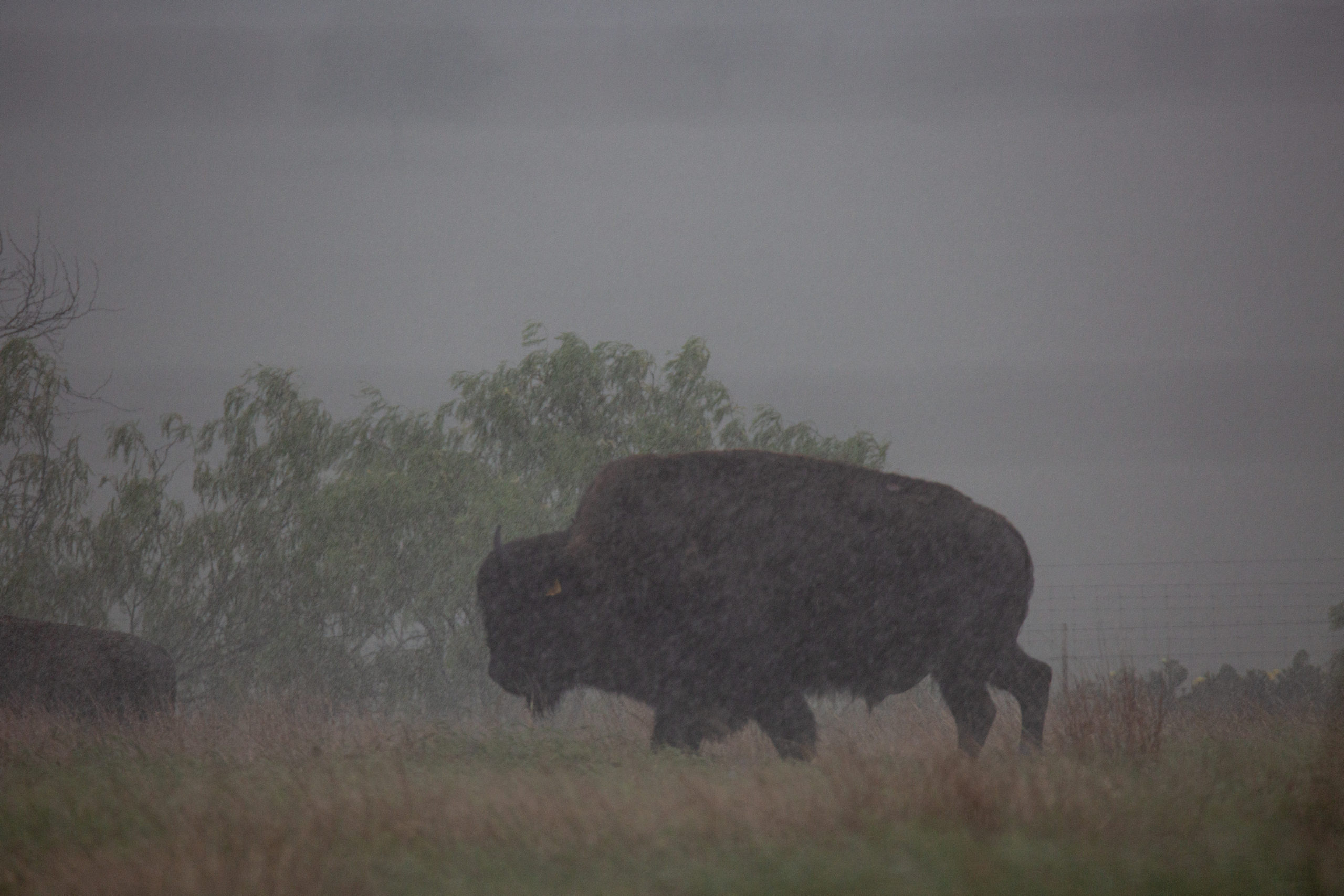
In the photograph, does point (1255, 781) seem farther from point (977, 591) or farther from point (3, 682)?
point (3, 682)

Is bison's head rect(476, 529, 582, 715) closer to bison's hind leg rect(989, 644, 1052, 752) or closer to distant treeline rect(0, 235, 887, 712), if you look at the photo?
bison's hind leg rect(989, 644, 1052, 752)

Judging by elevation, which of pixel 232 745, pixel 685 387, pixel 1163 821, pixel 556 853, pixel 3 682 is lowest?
pixel 3 682

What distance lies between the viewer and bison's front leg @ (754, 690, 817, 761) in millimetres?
6652

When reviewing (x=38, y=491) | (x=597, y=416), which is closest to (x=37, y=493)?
(x=38, y=491)

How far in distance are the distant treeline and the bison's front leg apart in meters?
6.62

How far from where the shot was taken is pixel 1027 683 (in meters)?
7.19

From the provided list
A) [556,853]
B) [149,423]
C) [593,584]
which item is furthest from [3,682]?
[556,853]

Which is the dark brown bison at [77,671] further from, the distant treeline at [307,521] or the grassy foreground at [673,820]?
the grassy foreground at [673,820]

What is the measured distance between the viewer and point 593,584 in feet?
23.9

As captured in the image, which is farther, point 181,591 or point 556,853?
point 181,591

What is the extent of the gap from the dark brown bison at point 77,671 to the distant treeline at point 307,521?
97.9 inches

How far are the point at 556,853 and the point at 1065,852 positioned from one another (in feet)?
5.40

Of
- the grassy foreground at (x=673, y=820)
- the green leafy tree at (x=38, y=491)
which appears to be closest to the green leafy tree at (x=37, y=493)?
the green leafy tree at (x=38, y=491)

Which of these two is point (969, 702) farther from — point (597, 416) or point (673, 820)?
point (597, 416)
